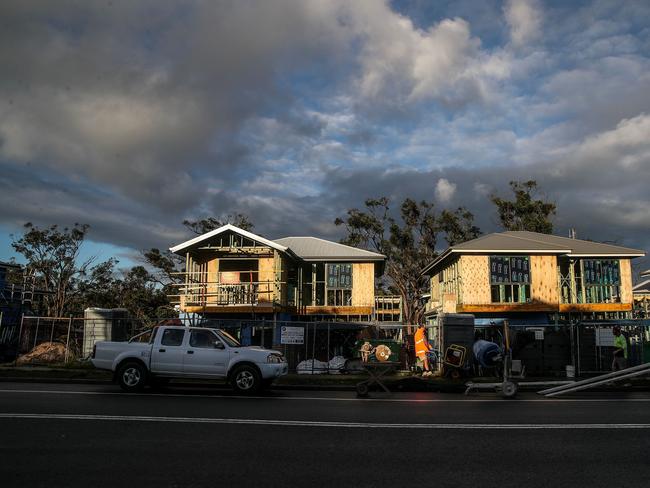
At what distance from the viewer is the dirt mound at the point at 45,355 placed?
22.0 meters

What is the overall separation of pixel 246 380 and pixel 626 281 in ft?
89.0

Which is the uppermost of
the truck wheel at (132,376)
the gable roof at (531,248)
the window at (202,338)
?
the gable roof at (531,248)

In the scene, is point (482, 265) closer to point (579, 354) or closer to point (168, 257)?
point (579, 354)

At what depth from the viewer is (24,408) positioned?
407 inches

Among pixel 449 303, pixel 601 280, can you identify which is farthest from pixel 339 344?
pixel 601 280

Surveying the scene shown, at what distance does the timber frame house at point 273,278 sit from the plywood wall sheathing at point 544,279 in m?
8.14

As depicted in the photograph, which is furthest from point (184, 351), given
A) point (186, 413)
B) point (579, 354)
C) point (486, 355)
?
point (579, 354)

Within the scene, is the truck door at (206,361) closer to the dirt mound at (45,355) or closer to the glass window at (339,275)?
the dirt mound at (45,355)

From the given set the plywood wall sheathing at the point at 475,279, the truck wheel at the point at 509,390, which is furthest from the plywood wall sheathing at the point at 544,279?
the truck wheel at the point at 509,390

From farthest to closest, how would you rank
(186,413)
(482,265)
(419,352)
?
(482,265), (419,352), (186,413)

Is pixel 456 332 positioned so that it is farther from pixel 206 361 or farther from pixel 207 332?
pixel 206 361

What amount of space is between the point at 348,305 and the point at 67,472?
1092 inches

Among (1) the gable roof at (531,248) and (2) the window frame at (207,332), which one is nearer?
(2) the window frame at (207,332)

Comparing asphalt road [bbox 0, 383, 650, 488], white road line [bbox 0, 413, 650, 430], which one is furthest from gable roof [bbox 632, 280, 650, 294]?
white road line [bbox 0, 413, 650, 430]
